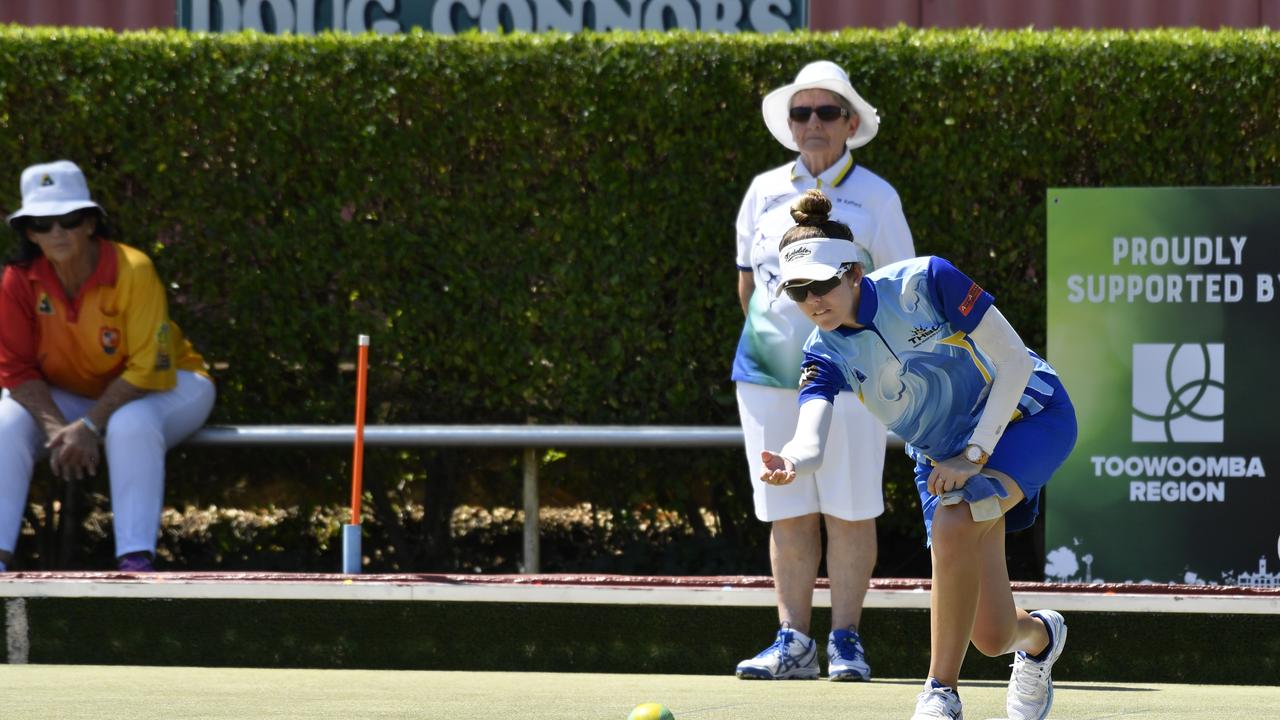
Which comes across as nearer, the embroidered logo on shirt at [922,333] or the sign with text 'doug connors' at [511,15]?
the embroidered logo on shirt at [922,333]

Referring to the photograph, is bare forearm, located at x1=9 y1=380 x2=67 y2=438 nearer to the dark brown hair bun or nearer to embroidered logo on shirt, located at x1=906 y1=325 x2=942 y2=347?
the dark brown hair bun

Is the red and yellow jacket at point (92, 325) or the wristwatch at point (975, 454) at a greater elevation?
the red and yellow jacket at point (92, 325)

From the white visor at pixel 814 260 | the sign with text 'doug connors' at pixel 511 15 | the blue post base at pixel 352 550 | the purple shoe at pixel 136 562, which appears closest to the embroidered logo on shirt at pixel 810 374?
the white visor at pixel 814 260

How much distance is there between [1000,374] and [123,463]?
343 centimetres

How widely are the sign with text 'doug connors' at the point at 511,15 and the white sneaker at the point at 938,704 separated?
18.8 feet

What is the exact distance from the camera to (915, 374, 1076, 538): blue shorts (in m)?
4.04

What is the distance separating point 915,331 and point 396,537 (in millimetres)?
3509

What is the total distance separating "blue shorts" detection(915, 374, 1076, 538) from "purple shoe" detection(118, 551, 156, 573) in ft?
10.0

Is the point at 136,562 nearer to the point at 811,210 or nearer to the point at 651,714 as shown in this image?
the point at 651,714

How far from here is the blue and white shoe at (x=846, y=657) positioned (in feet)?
16.9

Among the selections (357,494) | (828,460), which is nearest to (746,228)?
(828,460)

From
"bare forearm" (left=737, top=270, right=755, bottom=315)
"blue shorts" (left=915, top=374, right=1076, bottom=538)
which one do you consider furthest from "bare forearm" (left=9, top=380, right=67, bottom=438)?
"blue shorts" (left=915, top=374, right=1076, bottom=538)

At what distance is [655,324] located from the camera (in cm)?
661

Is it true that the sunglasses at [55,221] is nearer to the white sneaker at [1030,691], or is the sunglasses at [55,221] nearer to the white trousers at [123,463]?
the white trousers at [123,463]
